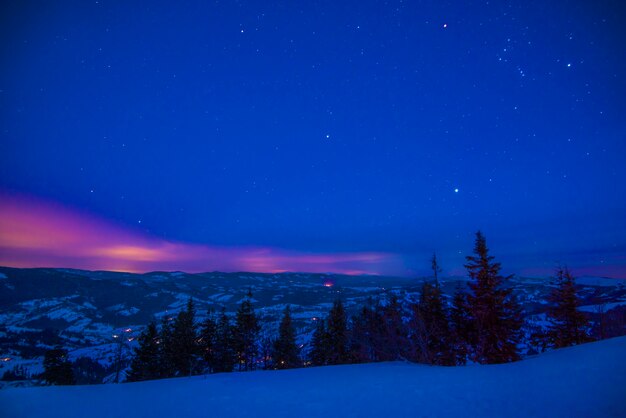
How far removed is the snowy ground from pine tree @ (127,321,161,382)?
999 inches

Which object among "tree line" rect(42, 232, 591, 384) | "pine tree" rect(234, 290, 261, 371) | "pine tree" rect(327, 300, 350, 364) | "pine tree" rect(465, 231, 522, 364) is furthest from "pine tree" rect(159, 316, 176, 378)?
"pine tree" rect(465, 231, 522, 364)

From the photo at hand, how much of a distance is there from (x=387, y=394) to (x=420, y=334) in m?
11.5

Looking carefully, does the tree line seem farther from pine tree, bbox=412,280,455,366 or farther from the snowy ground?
the snowy ground

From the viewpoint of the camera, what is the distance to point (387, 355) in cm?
1878

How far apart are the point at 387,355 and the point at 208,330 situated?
73.8 feet

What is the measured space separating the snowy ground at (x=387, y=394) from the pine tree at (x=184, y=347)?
80.6 feet

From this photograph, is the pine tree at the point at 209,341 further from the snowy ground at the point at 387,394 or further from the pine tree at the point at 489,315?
the pine tree at the point at 489,315

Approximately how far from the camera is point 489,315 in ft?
69.7

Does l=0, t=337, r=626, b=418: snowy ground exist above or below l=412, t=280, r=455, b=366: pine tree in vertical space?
above

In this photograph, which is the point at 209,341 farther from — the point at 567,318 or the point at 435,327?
the point at 567,318

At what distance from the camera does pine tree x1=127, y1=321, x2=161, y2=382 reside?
3181 cm

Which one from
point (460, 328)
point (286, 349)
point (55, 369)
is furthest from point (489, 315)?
point (55, 369)

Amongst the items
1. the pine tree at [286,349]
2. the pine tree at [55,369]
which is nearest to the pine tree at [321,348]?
the pine tree at [286,349]

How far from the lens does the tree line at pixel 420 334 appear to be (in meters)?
20.3
